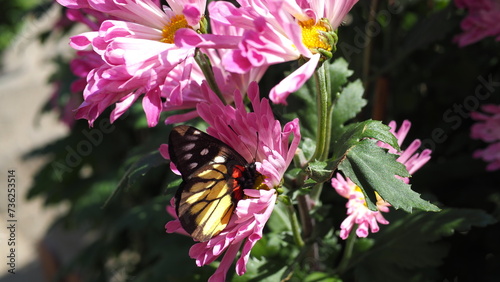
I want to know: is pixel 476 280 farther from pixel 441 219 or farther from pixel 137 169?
pixel 137 169

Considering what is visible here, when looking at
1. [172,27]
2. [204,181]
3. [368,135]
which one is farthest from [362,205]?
[172,27]

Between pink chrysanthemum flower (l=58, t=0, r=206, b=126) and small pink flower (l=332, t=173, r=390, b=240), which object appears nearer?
pink chrysanthemum flower (l=58, t=0, r=206, b=126)

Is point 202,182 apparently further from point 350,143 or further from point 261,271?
point 261,271

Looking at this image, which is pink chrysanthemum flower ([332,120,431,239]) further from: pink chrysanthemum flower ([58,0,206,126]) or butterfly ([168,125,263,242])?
pink chrysanthemum flower ([58,0,206,126])

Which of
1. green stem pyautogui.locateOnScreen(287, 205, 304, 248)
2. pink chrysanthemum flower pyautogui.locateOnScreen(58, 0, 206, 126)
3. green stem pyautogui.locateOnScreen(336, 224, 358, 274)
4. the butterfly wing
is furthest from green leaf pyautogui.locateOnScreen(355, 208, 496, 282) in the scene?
pink chrysanthemum flower pyautogui.locateOnScreen(58, 0, 206, 126)

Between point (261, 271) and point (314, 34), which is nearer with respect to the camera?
point (314, 34)

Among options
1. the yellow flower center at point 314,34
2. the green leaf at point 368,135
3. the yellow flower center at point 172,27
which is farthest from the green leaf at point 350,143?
the yellow flower center at point 172,27

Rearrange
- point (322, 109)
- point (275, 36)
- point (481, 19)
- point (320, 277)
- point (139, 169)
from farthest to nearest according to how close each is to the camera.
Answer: point (481, 19) < point (320, 277) < point (139, 169) < point (322, 109) < point (275, 36)
